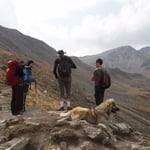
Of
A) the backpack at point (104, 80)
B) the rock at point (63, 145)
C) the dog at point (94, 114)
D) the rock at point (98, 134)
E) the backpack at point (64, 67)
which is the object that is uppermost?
the backpack at point (64, 67)

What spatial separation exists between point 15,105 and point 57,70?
208 cm

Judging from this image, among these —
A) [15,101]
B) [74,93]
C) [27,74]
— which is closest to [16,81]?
[15,101]

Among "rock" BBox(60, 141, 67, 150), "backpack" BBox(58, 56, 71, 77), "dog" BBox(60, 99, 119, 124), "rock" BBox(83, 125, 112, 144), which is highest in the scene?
"backpack" BBox(58, 56, 71, 77)

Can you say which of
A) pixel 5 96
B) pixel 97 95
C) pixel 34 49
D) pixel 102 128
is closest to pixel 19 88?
pixel 97 95

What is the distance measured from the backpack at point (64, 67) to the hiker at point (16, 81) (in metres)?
1.48

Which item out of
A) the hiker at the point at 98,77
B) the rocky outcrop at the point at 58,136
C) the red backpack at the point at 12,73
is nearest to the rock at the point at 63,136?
the rocky outcrop at the point at 58,136

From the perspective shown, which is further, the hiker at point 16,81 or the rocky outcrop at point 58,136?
the hiker at point 16,81

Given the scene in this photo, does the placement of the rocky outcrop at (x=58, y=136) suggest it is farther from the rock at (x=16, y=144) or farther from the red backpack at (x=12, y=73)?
the red backpack at (x=12, y=73)

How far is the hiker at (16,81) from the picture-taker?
1290cm

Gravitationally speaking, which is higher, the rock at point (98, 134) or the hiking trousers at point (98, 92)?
the hiking trousers at point (98, 92)

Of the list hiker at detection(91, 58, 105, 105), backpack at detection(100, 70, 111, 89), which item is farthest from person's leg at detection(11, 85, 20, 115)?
backpack at detection(100, 70, 111, 89)

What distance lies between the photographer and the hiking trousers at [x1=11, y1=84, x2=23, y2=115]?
1320 cm

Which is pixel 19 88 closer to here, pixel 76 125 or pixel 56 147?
pixel 76 125

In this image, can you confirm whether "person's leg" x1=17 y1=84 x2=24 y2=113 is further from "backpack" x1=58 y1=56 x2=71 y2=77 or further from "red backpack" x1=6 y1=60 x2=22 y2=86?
"backpack" x1=58 y1=56 x2=71 y2=77
